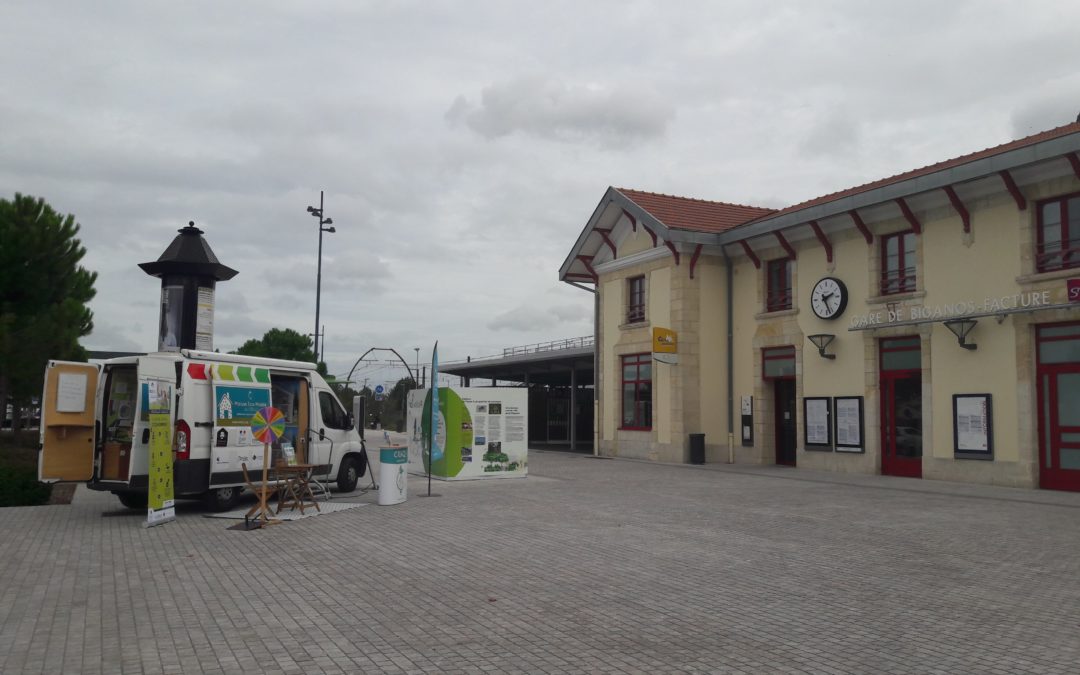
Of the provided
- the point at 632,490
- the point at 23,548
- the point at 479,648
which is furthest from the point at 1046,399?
the point at 23,548

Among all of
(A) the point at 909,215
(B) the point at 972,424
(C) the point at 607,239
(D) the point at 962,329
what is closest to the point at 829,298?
(A) the point at 909,215

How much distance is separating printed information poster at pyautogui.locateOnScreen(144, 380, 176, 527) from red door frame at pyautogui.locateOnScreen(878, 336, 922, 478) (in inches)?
584

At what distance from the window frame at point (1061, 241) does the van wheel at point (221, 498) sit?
1494cm

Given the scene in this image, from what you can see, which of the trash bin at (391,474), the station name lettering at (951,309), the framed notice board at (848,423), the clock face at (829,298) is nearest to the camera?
the trash bin at (391,474)

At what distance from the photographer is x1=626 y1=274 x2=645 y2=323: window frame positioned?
83.8 feet

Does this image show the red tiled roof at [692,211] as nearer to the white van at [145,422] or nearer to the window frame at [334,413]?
the window frame at [334,413]

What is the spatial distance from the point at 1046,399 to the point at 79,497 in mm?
17755

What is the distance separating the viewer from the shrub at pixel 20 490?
13.4 m

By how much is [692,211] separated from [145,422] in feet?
59.5

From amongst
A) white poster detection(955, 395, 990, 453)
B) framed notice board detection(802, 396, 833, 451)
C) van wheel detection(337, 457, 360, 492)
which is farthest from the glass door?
van wheel detection(337, 457, 360, 492)

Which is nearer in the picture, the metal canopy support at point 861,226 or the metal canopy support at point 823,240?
the metal canopy support at point 861,226

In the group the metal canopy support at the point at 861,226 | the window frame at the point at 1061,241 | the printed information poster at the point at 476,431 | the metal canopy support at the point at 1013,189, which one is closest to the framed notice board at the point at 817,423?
the metal canopy support at the point at 861,226

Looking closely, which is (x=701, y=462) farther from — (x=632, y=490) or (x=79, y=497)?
(x=79, y=497)

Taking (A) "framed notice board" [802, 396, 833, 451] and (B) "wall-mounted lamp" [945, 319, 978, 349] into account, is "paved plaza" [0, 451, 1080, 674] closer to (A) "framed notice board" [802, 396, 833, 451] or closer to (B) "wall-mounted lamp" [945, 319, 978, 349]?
(B) "wall-mounted lamp" [945, 319, 978, 349]
